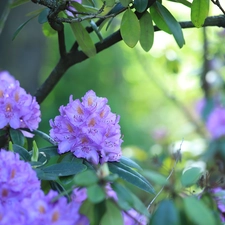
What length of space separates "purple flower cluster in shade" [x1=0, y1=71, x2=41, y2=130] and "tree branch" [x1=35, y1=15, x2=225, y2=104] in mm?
255

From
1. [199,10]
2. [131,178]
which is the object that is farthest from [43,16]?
[131,178]

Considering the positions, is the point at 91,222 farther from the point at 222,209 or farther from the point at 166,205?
the point at 222,209

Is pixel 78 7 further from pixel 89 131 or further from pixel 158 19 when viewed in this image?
pixel 89 131

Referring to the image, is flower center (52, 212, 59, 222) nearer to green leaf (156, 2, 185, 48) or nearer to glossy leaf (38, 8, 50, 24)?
green leaf (156, 2, 185, 48)

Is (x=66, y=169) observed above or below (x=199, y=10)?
below

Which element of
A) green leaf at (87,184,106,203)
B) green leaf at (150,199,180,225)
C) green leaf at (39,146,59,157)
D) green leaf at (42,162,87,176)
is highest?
green leaf at (87,184,106,203)

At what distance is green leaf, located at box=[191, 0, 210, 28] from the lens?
3.21 ft

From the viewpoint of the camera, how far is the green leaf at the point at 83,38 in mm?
1062

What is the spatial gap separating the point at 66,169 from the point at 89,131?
0.25ft

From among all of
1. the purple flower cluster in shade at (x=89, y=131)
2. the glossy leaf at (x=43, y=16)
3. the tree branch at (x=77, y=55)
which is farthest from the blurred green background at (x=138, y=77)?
the purple flower cluster in shade at (x=89, y=131)

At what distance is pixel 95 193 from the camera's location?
0.65 meters

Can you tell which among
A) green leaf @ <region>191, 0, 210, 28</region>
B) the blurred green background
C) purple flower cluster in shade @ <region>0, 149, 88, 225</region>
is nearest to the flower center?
purple flower cluster in shade @ <region>0, 149, 88, 225</region>

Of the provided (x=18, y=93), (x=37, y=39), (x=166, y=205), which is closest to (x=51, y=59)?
(x=37, y=39)

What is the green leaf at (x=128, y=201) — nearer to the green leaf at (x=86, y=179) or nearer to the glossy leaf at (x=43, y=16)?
the green leaf at (x=86, y=179)
